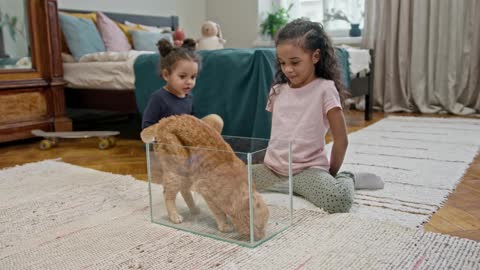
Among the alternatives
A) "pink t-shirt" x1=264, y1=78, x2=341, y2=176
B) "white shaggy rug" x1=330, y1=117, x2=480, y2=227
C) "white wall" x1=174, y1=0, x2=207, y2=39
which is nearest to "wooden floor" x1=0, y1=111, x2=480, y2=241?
"white shaggy rug" x1=330, y1=117, x2=480, y2=227

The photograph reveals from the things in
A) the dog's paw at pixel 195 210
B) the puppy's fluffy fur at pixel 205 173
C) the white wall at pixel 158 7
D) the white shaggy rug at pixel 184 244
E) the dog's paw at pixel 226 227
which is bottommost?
the white shaggy rug at pixel 184 244

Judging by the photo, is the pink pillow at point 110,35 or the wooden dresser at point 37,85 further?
the pink pillow at point 110,35

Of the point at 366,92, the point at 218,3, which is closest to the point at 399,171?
the point at 366,92

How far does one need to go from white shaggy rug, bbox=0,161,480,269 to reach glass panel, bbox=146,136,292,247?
0.04m

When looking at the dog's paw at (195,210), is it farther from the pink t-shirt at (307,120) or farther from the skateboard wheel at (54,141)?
the skateboard wheel at (54,141)

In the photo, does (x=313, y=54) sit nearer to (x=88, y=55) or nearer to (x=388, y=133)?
(x=388, y=133)

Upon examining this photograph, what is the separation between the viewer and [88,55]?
10.5 feet

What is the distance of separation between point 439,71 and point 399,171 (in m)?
2.36

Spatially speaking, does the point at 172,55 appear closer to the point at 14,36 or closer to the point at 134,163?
the point at 134,163

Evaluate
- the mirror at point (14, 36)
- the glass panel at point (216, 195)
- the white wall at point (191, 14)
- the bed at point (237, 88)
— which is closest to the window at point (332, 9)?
the white wall at point (191, 14)

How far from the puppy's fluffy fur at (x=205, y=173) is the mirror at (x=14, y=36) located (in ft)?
6.64

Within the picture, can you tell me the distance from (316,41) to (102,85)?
196 centimetres

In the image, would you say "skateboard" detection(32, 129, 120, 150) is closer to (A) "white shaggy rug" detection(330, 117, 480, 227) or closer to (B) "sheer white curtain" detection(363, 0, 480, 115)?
(A) "white shaggy rug" detection(330, 117, 480, 227)

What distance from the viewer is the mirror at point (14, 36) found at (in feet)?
9.48
